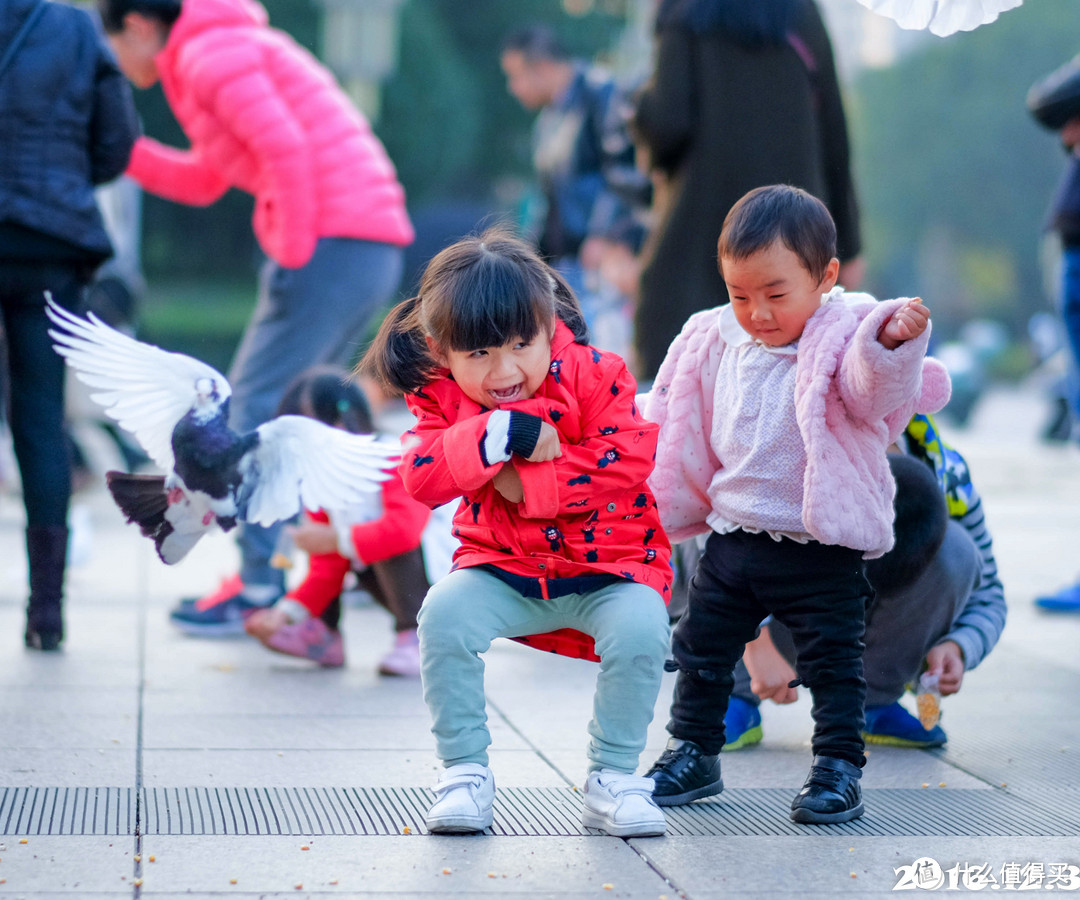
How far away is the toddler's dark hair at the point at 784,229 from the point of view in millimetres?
2822

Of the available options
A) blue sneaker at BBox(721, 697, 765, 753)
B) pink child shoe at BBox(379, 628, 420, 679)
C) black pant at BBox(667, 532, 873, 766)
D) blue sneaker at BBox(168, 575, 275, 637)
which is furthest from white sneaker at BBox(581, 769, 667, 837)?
blue sneaker at BBox(168, 575, 275, 637)

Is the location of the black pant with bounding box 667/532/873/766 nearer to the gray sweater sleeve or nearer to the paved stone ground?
the paved stone ground

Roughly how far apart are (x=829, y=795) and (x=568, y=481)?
82cm

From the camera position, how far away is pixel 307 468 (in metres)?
3.79

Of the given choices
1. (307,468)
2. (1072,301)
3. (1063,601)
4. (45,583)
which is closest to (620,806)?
(307,468)

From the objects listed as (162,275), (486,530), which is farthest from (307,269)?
(162,275)

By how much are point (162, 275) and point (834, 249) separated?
28.0 metres

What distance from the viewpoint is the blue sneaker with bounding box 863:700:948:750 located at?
11.7 ft

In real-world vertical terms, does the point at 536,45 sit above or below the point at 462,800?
above

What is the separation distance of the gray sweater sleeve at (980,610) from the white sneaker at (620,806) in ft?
3.32

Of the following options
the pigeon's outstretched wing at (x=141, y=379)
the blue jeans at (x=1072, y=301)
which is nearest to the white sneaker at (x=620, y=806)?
the pigeon's outstretched wing at (x=141, y=379)

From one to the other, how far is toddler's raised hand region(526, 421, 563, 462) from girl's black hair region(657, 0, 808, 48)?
81.3 inches

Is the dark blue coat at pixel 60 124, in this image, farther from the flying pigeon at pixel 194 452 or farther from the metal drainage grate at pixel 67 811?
the metal drainage grate at pixel 67 811

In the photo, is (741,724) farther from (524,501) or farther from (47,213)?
(47,213)
